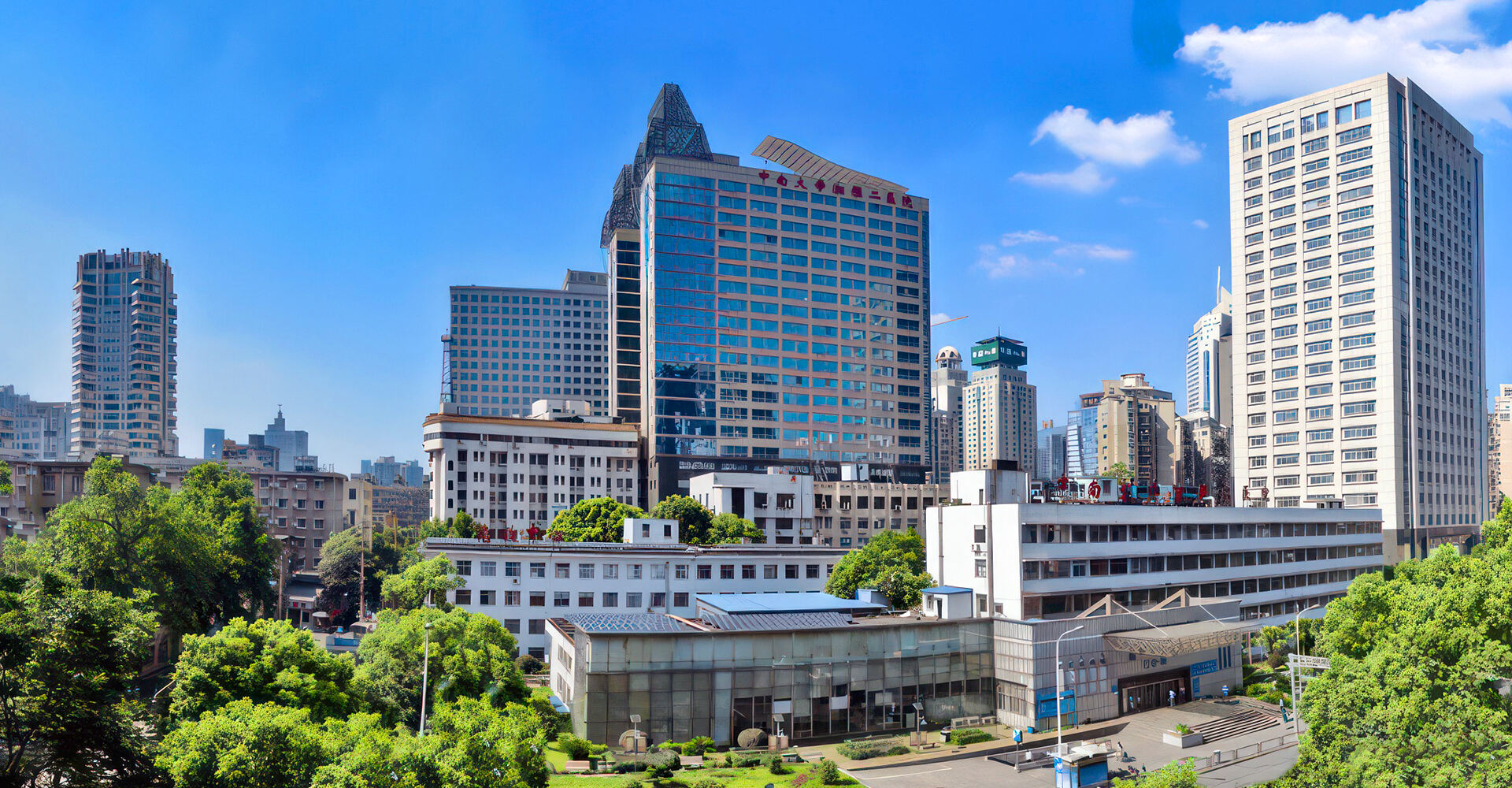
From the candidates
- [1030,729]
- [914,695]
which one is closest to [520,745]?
[914,695]

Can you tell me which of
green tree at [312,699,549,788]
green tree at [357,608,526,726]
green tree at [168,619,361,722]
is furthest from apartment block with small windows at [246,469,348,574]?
green tree at [312,699,549,788]

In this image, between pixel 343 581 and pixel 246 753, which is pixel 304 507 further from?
pixel 246 753

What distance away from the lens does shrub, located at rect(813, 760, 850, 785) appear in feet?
167

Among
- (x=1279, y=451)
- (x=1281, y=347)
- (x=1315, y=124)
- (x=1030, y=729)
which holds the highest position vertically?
(x=1315, y=124)

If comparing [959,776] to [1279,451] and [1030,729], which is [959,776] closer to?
[1030,729]

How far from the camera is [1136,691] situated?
71438mm

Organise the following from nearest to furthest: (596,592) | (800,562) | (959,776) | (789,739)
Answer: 1. (959,776)
2. (789,739)
3. (596,592)
4. (800,562)

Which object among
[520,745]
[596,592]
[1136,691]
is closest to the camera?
[520,745]

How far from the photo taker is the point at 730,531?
126438 millimetres

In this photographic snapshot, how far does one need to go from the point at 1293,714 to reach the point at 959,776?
29237 millimetres

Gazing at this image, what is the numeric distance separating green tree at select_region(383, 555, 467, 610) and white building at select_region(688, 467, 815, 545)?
60.5 m

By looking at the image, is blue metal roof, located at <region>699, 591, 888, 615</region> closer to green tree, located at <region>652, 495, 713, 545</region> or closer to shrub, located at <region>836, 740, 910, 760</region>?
shrub, located at <region>836, 740, 910, 760</region>

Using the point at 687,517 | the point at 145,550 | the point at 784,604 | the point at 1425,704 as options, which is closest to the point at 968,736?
the point at 784,604

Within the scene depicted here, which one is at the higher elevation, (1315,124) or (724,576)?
(1315,124)
